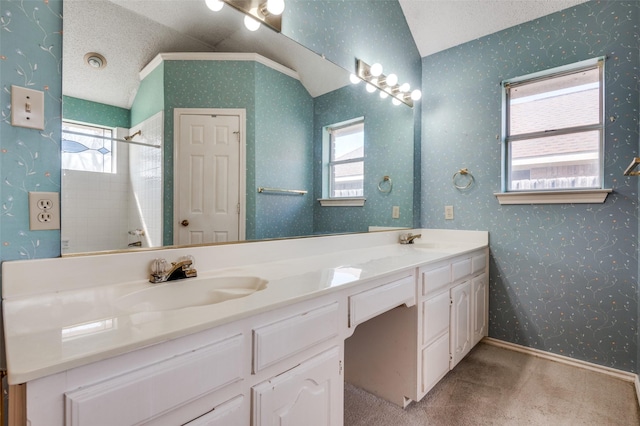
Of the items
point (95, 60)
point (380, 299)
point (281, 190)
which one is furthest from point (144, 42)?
point (380, 299)

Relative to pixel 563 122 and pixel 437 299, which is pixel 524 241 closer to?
pixel 563 122

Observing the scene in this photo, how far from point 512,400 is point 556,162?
1.53 meters

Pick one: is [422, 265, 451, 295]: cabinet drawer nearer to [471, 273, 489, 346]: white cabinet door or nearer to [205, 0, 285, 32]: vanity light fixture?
[471, 273, 489, 346]: white cabinet door

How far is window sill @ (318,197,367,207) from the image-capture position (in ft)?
5.69

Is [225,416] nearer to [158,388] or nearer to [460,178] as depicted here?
[158,388]

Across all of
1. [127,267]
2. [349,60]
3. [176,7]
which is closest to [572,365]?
[349,60]

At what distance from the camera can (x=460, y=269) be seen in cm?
192

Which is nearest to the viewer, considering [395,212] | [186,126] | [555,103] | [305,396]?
[305,396]

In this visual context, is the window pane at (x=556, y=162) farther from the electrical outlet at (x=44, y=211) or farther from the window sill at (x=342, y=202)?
the electrical outlet at (x=44, y=211)

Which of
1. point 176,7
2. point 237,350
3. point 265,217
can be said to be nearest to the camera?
point 237,350

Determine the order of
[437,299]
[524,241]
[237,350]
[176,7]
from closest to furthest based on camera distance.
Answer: [237,350] < [176,7] < [437,299] < [524,241]

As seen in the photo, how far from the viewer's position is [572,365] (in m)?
2.01

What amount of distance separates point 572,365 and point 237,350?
2.33 meters

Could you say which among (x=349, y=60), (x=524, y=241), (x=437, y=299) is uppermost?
(x=349, y=60)
